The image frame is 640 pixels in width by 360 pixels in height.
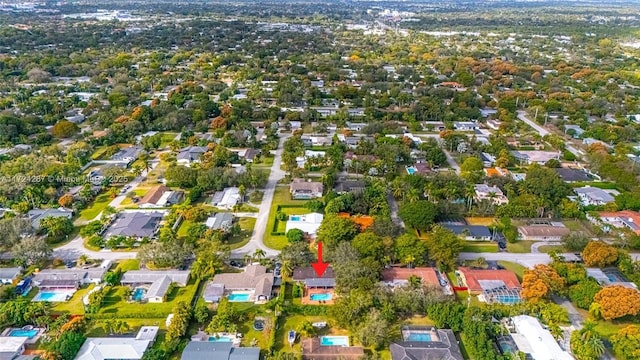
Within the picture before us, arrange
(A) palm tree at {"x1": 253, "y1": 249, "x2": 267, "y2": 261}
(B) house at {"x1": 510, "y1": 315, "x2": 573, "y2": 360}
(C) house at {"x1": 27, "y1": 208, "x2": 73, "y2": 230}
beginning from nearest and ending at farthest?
(B) house at {"x1": 510, "y1": 315, "x2": 573, "y2": 360} → (A) palm tree at {"x1": 253, "y1": 249, "x2": 267, "y2": 261} → (C) house at {"x1": 27, "y1": 208, "x2": 73, "y2": 230}

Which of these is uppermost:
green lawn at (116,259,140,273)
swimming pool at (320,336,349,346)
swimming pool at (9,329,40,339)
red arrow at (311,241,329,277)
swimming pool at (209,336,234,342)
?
red arrow at (311,241,329,277)

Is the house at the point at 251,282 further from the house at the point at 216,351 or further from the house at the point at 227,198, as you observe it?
the house at the point at 227,198

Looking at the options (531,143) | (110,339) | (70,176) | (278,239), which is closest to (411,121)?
(531,143)

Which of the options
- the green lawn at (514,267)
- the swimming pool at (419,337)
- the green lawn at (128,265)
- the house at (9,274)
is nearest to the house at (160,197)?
the green lawn at (128,265)

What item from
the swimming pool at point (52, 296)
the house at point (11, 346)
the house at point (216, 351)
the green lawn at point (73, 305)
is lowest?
the green lawn at point (73, 305)

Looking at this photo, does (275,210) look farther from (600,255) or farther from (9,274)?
(600,255)

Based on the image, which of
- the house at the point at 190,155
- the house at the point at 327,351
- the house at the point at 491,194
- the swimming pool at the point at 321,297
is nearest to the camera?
the house at the point at 327,351

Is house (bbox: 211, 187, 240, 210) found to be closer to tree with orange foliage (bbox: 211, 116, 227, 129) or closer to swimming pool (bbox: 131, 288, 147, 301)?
swimming pool (bbox: 131, 288, 147, 301)

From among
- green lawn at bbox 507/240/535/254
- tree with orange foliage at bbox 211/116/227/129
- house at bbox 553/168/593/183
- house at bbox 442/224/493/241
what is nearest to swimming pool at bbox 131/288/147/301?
house at bbox 442/224/493/241
